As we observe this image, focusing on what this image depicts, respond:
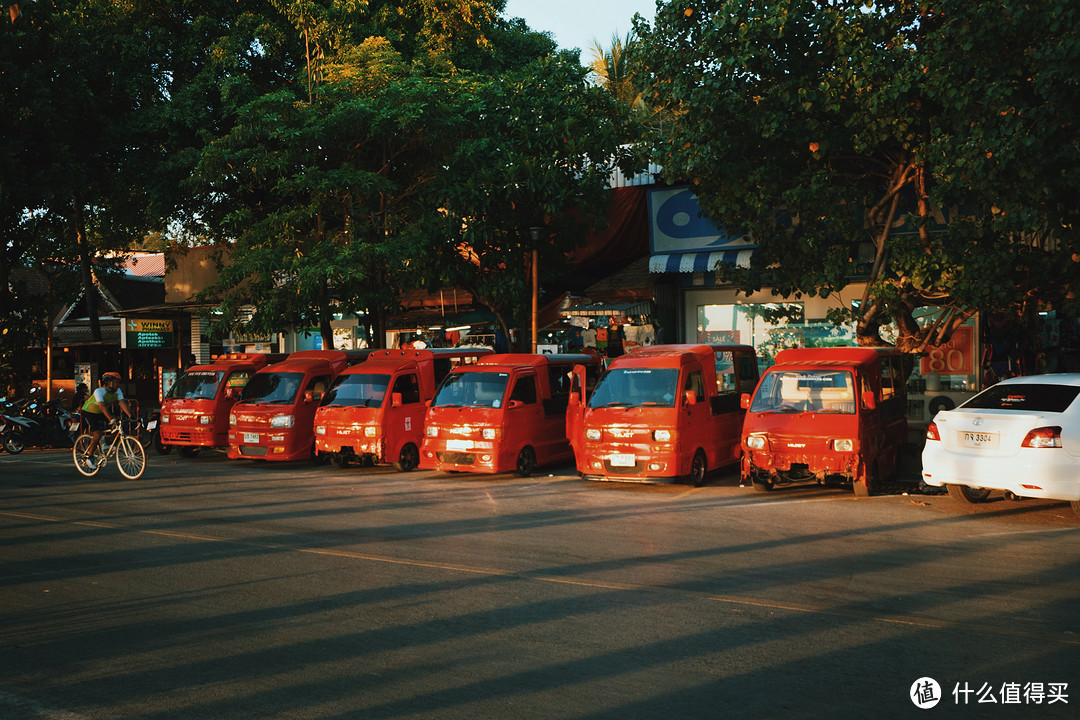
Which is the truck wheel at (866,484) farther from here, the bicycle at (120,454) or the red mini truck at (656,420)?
the bicycle at (120,454)

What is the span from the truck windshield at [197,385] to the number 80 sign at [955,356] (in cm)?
1488

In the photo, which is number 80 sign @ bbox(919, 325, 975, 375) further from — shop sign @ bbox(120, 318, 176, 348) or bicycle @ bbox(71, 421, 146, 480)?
shop sign @ bbox(120, 318, 176, 348)

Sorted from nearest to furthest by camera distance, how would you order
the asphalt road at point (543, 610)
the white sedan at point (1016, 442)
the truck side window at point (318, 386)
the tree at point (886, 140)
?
the asphalt road at point (543, 610), the white sedan at point (1016, 442), the tree at point (886, 140), the truck side window at point (318, 386)

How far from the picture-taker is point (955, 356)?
66.4 feet

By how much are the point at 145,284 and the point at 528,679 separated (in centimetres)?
3837

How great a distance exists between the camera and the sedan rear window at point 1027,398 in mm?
10945

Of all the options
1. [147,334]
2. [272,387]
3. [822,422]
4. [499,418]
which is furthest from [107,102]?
[822,422]

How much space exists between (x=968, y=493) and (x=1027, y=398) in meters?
1.45

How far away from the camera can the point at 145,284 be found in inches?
1575

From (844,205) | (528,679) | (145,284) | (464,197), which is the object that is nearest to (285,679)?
(528,679)

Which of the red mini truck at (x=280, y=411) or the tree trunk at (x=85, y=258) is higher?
the tree trunk at (x=85, y=258)

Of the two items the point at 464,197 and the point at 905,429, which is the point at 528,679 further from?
the point at 464,197

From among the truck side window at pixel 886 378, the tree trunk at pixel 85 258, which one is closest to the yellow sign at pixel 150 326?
the tree trunk at pixel 85 258

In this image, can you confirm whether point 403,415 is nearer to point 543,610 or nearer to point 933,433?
point 933,433
